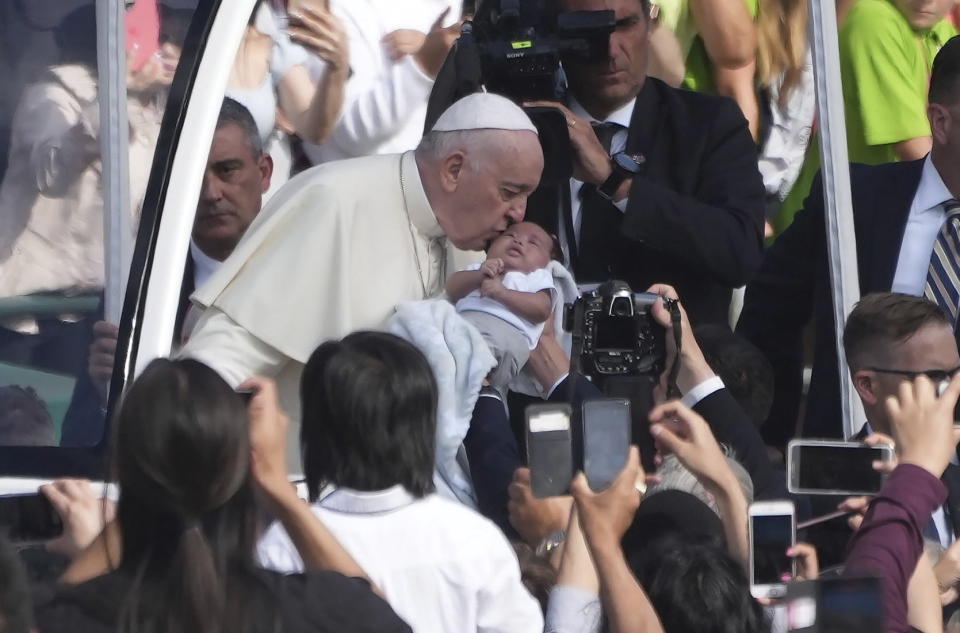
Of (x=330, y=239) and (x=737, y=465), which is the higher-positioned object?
(x=330, y=239)

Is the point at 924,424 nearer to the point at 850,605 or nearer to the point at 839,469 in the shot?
the point at 839,469

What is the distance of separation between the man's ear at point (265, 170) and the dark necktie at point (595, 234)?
A: 2.54ft

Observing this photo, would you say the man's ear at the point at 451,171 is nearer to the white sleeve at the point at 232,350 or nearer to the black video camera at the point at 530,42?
the black video camera at the point at 530,42

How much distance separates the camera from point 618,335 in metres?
3.76

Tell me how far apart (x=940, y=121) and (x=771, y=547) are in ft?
5.57

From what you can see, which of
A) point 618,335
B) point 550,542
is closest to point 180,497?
point 550,542

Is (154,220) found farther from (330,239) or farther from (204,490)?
(204,490)

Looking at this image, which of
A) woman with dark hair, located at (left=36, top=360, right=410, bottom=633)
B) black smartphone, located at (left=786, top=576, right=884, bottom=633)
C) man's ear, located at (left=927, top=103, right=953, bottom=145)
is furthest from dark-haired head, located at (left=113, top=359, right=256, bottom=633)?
man's ear, located at (left=927, top=103, right=953, bottom=145)

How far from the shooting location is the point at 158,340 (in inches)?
145

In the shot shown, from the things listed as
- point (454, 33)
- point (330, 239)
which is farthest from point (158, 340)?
point (454, 33)

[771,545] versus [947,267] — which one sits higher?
[947,267]

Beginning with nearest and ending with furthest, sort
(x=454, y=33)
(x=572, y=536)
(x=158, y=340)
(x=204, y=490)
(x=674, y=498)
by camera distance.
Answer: (x=204, y=490), (x=572, y=536), (x=674, y=498), (x=158, y=340), (x=454, y=33)

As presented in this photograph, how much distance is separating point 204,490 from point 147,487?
2.8 inches

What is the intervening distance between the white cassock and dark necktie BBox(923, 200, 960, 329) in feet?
3.57
